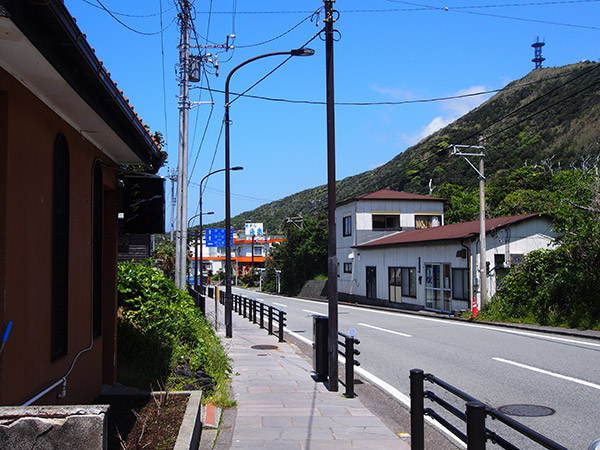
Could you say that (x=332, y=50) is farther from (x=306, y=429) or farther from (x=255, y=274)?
(x=255, y=274)

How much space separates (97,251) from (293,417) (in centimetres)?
348

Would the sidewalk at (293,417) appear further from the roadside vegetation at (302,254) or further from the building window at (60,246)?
the roadside vegetation at (302,254)

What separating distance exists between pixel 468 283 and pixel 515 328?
212 inches

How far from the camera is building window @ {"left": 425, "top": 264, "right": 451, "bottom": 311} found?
89.3 ft

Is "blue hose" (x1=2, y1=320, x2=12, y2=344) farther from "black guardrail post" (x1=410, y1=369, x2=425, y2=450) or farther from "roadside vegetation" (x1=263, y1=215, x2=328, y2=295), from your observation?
"roadside vegetation" (x1=263, y1=215, x2=328, y2=295)

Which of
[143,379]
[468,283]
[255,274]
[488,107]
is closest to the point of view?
[143,379]

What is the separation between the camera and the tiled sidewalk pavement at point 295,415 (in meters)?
6.30

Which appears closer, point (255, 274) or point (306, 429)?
point (306, 429)

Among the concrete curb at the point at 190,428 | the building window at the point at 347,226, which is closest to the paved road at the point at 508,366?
the concrete curb at the point at 190,428

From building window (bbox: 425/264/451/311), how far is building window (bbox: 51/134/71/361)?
77.0ft

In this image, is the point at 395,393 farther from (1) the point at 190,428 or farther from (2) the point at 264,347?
(2) the point at 264,347

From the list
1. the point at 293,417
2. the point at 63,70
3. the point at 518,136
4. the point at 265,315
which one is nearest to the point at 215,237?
the point at 265,315

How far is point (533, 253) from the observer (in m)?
21.6

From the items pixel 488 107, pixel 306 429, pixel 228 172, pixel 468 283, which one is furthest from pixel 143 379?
pixel 488 107
